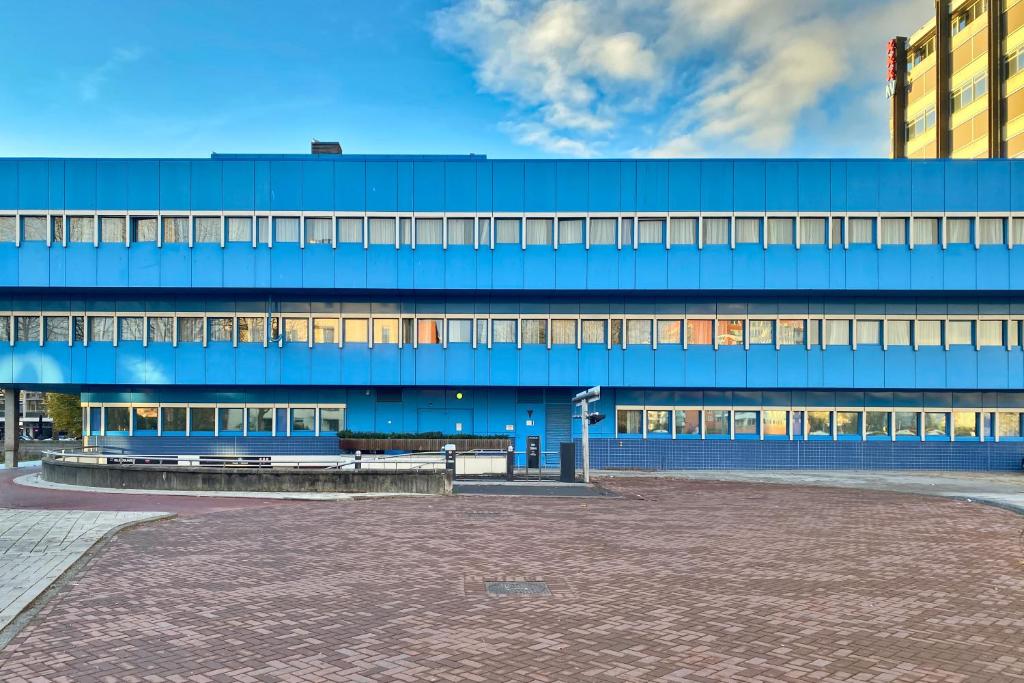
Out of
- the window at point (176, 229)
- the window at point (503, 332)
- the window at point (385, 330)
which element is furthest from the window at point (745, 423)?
the window at point (176, 229)

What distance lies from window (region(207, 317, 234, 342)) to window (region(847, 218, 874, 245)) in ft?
85.7

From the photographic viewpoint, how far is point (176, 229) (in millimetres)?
35781

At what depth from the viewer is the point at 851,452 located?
3647 cm

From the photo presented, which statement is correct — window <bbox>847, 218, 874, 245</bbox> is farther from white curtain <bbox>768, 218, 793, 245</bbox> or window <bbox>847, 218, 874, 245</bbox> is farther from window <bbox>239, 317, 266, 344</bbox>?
window <bbox>239, 317, 266, 344</bbox>

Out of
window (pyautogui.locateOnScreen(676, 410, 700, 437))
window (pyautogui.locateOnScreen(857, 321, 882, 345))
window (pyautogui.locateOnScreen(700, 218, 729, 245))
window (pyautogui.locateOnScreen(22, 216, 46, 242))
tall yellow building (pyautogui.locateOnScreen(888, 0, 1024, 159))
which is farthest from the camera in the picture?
tall yellow building (pyautogui.locateOnScreen(888, 0, 1024, 159))

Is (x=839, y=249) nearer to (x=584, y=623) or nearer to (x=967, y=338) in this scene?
(x=967, y=338)

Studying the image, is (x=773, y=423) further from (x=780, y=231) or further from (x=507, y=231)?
(x=507, y=231)

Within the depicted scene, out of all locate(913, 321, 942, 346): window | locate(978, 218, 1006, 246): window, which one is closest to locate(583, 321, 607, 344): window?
locate(913, 321, 942, 346): window

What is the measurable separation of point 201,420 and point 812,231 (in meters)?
27.2

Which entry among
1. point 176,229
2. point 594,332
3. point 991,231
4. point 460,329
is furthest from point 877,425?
point 176,229

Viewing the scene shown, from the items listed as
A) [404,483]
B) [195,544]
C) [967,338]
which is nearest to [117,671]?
[195,544]

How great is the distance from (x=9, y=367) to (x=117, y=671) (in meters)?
34.4

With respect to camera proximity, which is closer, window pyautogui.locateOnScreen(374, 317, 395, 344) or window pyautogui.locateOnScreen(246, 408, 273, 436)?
window pyautogui.locateOnScreen(374, 317, 395, 344)

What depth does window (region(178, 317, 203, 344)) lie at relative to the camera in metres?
36.7
